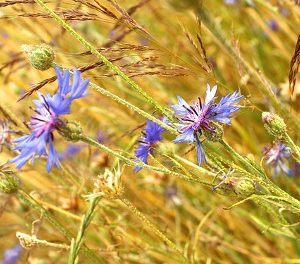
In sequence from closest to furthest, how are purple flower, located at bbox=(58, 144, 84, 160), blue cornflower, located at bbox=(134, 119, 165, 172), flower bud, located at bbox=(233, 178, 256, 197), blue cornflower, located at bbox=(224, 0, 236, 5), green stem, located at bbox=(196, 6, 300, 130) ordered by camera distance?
1. green stem, located at bbox=(196, 6, 300, 130)
2. flower bud, located at bbox=(233, 178, 256, 197)
3. blue cornflower, located at bbox=(134, 119, 165, 172)
4. purple flower, located at bbox=(58, 144, 84, 160)
5. blue cornflower, located at bbox=(224, 0, 236, 5)

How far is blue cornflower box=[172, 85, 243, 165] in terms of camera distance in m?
0.76

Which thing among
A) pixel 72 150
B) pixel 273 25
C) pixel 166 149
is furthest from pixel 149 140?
pixel 273 25

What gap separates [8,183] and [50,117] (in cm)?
26

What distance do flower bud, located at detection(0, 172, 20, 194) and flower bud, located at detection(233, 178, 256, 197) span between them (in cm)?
39

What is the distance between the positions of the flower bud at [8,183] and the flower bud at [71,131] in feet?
0.86

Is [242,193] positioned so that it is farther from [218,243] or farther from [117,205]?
[218,243]

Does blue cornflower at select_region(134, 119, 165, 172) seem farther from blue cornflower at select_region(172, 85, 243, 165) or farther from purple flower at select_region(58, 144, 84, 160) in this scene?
purple flower at select_region(58, 144, 84, 160)

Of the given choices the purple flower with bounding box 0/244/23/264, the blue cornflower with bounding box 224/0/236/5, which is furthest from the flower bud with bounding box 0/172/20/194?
the blue cornflower with bounding box 224/0/236/5

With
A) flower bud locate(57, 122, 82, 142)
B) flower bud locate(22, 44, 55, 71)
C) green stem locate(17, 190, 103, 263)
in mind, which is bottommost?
green stem locate(17, 190, 103, 263)

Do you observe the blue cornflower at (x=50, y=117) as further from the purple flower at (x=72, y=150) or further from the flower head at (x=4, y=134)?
the purple flower at (x=72, y=150)

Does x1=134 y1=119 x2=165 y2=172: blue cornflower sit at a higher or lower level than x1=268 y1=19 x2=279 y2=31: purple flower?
lower

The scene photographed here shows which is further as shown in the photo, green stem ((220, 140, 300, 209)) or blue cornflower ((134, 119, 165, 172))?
blue cornflower ((134, 119, 165, 172))

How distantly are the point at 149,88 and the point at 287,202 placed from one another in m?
0.99

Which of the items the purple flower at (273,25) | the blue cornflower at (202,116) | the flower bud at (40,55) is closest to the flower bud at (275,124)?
the blue cornflower at (202,116)
